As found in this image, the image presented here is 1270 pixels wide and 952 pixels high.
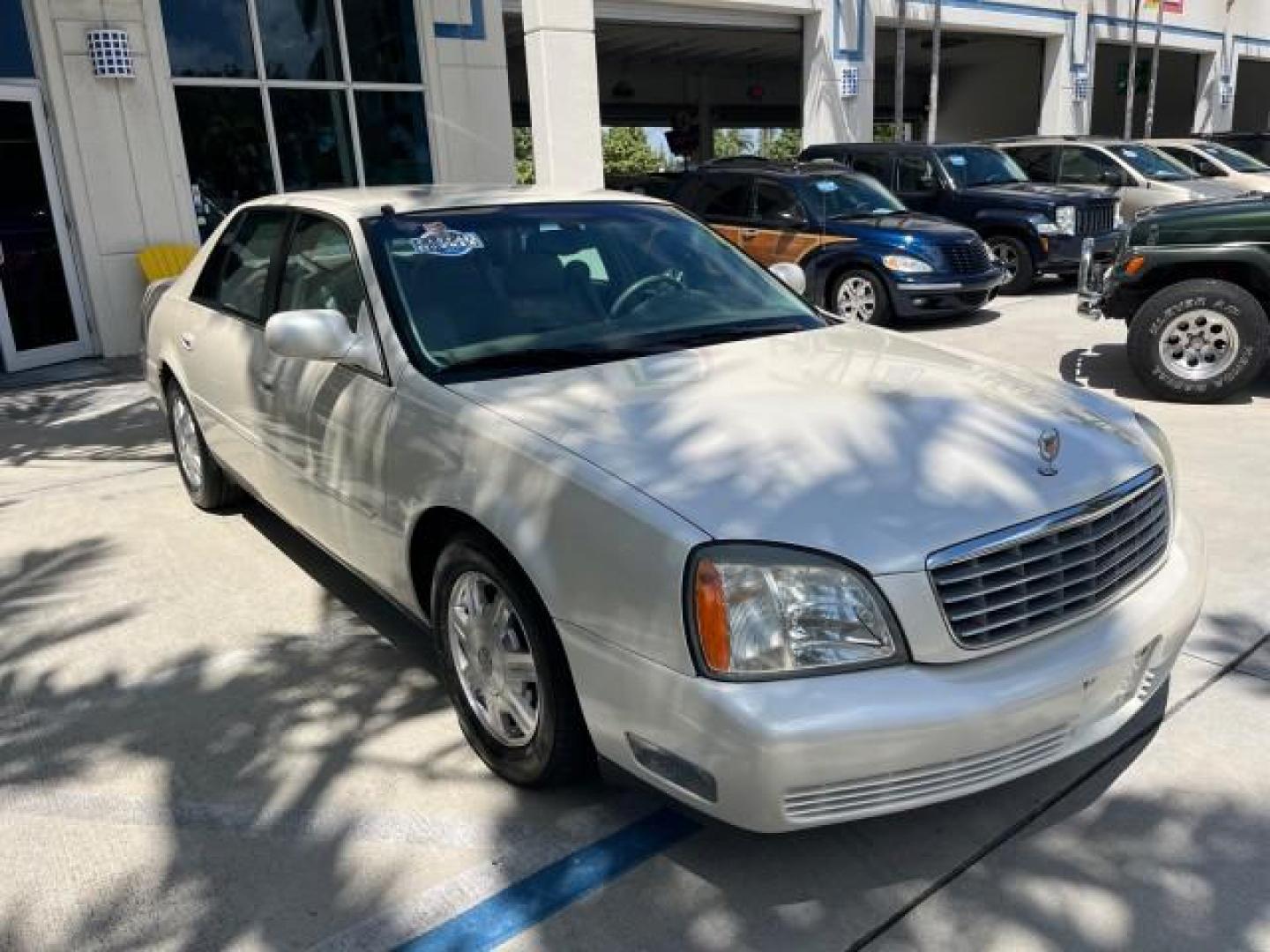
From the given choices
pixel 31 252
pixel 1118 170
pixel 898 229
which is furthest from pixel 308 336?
pixel 1118 170

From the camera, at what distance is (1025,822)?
8.84 ft

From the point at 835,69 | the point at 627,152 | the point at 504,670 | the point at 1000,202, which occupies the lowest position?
the point at 504,670

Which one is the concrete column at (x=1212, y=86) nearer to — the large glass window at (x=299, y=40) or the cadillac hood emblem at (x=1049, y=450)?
the large glass window at (x=299, y=40)

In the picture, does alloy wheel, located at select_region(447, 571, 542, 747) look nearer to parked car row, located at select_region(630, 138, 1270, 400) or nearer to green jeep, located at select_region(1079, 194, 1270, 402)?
parked car row, located at select_region(630, 138, 1270, 400)

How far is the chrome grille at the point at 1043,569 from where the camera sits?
2.29 meters

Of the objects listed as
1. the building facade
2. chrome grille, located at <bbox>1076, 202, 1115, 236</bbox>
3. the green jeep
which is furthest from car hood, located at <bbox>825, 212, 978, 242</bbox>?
the building facade

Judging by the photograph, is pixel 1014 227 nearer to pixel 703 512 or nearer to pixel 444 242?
pixel 444 242

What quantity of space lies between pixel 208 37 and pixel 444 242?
8.52m

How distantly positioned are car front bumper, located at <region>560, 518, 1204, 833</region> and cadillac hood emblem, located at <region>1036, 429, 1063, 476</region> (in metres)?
0.38

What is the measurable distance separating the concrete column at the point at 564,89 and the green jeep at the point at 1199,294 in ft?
23.4

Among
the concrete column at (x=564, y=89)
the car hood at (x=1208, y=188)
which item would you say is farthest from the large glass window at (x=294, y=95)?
the car hood at (x=1208, y=188)

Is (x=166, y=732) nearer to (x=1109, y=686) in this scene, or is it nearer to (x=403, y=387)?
(x=403, y=387)

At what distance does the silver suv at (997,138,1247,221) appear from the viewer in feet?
42.6

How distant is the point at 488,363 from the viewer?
10.3 ft
